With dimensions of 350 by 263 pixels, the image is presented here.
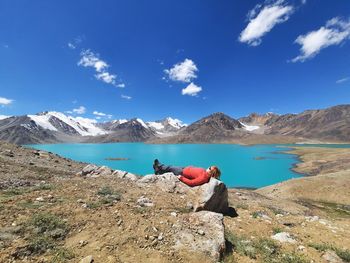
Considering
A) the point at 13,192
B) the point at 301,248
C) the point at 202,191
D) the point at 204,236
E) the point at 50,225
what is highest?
the point at 13,192

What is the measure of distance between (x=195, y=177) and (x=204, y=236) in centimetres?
581

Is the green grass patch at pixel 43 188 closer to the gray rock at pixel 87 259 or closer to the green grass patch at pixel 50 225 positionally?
the green grass patch at pixel 50 225

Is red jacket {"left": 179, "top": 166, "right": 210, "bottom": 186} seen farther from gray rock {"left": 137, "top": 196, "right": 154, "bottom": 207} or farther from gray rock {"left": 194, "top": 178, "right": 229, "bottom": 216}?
gray rock {"left": 137, "top": 196, "right": 154, "bottom": 207}

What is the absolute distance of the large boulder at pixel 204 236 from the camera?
8305 millimetres

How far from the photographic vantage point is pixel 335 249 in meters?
9.91

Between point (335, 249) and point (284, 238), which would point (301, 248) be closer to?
point (284, 238)

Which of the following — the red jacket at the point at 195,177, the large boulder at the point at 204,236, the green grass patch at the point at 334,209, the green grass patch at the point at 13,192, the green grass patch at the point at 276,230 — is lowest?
the green grass patch at the point at 334,209

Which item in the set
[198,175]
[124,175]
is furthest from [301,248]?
[124,175]

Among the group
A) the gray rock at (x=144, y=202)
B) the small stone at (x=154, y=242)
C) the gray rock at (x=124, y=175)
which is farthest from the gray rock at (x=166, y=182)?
the small stone at (x=154, y=242)

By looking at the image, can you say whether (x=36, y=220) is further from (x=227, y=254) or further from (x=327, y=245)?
(x=327, y=245)

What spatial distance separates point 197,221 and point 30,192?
8.14m

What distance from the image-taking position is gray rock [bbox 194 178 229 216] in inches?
469

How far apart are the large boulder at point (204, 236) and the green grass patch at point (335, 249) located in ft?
14.1

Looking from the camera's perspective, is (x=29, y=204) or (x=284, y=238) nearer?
(x=29, y=204)
